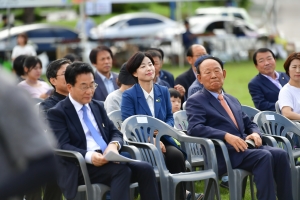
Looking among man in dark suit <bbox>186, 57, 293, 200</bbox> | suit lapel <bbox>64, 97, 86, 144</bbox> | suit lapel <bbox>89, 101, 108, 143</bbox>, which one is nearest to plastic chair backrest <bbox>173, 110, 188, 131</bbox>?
man in dark suit <bbox>186, 57, 293, 200</bbox>

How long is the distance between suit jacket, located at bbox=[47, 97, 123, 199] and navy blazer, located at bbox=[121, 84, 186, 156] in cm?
79

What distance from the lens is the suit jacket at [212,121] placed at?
5.60 meters

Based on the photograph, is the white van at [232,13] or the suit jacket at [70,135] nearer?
the suit jacket at [70,135]

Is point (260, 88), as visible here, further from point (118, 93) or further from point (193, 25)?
point (193, 25)

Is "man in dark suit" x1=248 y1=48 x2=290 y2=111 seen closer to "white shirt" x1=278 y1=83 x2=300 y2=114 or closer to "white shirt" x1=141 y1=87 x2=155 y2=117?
A: "white shirt" x1=278 y1=83 x2=300 y2=114

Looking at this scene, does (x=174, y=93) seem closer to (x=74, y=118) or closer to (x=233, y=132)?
(x=233, y=132)

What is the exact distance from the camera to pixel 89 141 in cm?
525

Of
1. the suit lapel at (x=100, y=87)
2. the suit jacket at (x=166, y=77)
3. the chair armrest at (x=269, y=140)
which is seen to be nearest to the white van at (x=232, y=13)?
the suit jacket at (x=166, y=77)

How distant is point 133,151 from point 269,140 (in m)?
1.35

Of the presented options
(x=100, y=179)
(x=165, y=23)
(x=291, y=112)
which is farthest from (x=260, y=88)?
(x=165, y=23)

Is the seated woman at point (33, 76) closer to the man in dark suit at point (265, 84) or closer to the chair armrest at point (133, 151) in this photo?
the man in dark suit at point (265, 84)

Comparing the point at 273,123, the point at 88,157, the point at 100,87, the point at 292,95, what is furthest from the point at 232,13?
the point at 88,157

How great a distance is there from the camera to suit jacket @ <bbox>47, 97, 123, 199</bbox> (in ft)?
16.4

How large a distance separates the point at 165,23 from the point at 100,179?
24.8 metres
